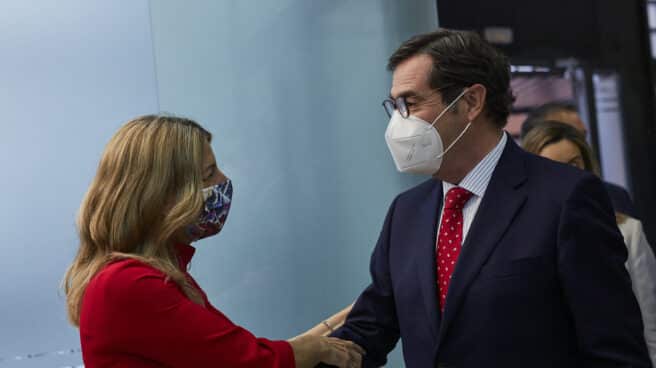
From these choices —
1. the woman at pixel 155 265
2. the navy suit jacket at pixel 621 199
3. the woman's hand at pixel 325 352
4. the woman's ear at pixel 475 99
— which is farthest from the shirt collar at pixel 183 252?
the navy suit jacket at pixel 621 199

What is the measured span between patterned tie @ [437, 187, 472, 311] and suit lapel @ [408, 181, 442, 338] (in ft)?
0.07

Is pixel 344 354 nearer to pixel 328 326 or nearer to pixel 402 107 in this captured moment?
pixel 328 326

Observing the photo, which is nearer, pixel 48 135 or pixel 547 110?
pixel 48 135

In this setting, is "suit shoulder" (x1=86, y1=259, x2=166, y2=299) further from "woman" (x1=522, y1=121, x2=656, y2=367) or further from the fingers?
"woman" (x1=522, y1=121, x2=656, y2=367)

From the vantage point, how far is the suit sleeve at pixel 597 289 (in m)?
1.94

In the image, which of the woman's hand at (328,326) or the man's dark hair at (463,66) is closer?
the man's dark hair at (463,66)

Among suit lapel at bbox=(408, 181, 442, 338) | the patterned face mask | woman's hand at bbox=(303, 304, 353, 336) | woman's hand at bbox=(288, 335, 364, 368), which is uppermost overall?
the patterned face mask

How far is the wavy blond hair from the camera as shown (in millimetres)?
2248

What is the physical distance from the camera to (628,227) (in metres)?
3.28

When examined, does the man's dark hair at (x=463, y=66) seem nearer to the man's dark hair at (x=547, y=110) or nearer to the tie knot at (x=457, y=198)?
the tie knot at (x=457, y=198)

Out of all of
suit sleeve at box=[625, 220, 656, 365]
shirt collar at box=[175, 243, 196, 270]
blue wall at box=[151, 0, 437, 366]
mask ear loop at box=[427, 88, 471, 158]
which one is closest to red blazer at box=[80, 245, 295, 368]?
shirt collar at box=[175, 243, 196, 270]

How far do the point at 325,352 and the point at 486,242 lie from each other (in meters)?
0.67

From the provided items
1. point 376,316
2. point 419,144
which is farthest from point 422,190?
point 376,316

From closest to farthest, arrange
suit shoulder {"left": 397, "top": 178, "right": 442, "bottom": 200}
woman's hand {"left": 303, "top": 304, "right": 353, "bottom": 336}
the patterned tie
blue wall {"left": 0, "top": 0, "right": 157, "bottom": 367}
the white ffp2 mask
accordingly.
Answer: the patterned tie → the white ffp2 mask → suit shoulder {"left": 397, "top": 178, "right": 442, "bottom": 200} → woman's hand {"left": 303, "top": 304, "right": 353, "bottom": 336} → blue wall {"left": 0, "top": 0, "right": 157, "bottom": 367}
